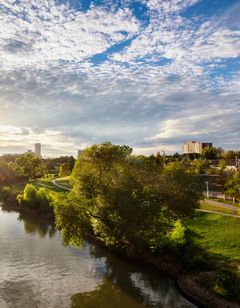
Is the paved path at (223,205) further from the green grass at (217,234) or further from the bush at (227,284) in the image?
the bush at (227,284)

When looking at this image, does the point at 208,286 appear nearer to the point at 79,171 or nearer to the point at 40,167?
the point at 79,171

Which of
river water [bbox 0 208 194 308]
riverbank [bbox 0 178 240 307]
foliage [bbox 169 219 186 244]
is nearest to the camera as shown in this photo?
river water [bbox 0 208 194 308]

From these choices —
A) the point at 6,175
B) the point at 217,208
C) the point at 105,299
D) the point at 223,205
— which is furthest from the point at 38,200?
the point at 6,175

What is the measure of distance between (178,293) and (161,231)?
8.86 m

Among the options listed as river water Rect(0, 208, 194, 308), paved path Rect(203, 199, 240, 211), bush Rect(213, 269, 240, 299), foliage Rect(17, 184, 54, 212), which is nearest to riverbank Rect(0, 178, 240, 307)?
bush Rect(213, 269, 240, 299)

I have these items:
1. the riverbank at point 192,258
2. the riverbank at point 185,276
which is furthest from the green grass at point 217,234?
the riverbank at point 185,276

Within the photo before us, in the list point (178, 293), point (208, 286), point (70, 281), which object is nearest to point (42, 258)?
point (70, 281)

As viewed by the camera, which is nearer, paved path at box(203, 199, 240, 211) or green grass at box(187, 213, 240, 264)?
green grass at box(187, 213, 240, 264)

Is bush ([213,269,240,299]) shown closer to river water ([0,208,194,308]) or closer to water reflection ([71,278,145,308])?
river water ([0,208,194,308])

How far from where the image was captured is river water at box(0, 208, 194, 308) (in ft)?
104

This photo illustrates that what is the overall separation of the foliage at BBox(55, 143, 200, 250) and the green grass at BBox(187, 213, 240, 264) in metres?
4.50

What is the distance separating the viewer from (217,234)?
47594 millimetres

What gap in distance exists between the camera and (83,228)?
41.1m

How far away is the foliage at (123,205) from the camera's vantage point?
40.3 meters
